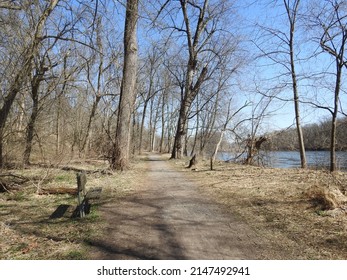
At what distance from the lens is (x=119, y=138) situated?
1155 centimetres

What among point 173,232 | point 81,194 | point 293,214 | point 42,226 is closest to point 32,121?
point 81,194

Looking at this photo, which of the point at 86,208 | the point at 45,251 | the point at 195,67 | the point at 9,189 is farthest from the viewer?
→ the point at 195,67

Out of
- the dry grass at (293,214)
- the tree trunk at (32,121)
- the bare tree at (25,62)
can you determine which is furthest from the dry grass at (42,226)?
the tree trunk at (32,121)

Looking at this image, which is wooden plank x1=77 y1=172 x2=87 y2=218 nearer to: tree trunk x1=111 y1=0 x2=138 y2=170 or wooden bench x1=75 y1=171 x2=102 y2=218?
wooden bench x1=75 y1=171 x2=102 y2=218

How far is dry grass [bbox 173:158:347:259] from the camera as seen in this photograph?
3689 millimetres

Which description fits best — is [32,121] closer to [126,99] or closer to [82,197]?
[126,99]

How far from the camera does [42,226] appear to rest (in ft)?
15.4

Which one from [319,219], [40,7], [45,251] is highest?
[40,7]

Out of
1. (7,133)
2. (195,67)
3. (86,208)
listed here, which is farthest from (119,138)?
(195,67)

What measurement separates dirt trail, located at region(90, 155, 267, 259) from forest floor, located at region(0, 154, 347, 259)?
0.01 m

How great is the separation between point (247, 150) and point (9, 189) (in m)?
11.6

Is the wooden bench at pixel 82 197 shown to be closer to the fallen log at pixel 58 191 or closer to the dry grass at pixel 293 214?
the fallen log at pixel 58 191

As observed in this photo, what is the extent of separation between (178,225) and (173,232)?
36 centimetres

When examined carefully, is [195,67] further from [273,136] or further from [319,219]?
[319,219]
